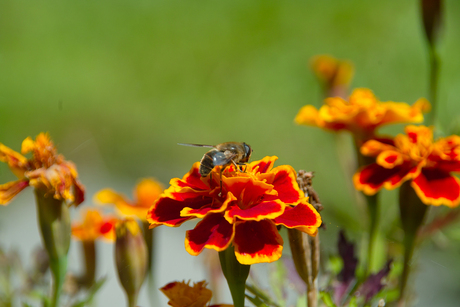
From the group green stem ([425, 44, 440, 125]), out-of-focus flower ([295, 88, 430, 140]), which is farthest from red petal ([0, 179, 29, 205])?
green stem ([425, 44, 440, 125])

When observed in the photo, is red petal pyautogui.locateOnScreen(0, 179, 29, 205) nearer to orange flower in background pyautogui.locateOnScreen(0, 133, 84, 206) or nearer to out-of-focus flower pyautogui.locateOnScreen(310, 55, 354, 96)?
orange flower in background pyautogui.locateOnScreen(0, 133, 84, 206)

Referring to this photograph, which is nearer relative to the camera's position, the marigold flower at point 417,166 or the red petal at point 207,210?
the red petal at point 207,210

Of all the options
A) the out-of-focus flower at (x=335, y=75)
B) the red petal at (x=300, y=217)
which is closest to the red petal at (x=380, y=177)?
the red petal at (x=300, y=217)

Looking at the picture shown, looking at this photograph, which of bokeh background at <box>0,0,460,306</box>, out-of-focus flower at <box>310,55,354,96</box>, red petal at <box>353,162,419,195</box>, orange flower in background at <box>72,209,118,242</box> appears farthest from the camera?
bokeh background at <box>0,0,460,306</box>

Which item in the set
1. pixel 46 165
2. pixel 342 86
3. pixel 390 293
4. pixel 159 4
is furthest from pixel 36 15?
pixel 390 293

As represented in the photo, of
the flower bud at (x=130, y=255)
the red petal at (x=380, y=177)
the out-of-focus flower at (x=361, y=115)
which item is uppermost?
the out-of-focus flower at (x=361, y=115)

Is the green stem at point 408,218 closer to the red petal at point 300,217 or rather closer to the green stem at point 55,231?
the red petal at point 300,217
